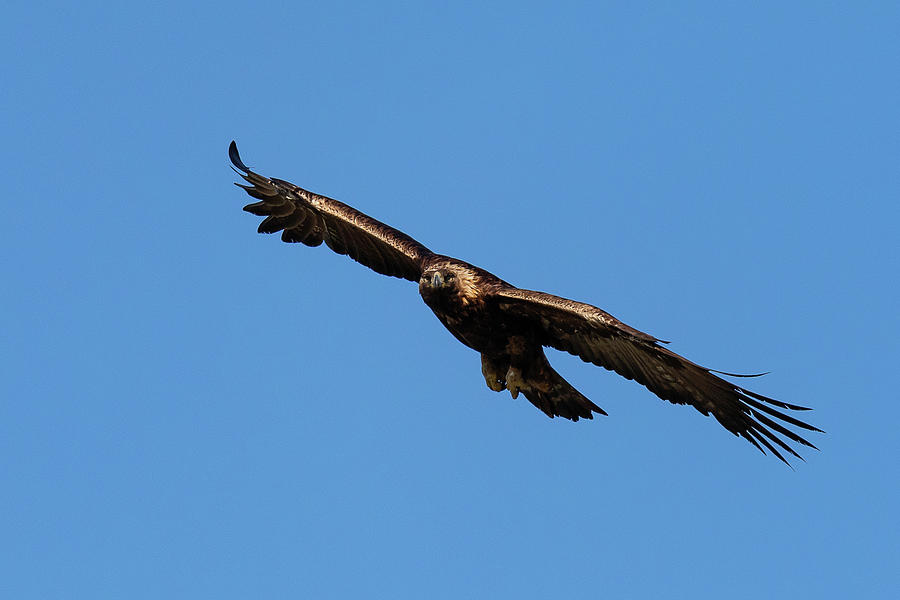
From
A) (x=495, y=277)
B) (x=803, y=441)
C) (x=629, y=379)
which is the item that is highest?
(x=495, y=277)

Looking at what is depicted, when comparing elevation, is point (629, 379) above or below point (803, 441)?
above

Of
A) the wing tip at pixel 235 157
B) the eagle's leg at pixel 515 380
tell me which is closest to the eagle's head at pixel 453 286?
the eagle's leg at pixel 515 380

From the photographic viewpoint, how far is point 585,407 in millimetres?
13398

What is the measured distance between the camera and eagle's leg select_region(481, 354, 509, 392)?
13250mm

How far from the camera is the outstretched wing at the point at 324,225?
14195 millimetres

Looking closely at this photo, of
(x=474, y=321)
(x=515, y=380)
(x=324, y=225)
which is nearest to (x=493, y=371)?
(x=515, y=380)

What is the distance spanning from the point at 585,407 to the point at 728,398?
6.08ft

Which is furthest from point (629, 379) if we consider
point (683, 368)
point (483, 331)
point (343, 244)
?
point (343, 244)

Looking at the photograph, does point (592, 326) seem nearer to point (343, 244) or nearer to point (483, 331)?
point (483, 331)

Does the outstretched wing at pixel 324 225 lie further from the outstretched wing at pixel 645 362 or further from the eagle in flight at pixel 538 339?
the outstretched wing at pixel 645 362

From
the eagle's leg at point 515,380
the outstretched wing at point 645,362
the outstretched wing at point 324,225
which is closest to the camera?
the outstretched wing at point 645,362

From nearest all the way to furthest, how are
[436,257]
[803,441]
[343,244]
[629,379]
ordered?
[803,441]
[629,379]
[436,257]
[343,244]

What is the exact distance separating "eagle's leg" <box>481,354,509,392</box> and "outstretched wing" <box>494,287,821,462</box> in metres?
0.76

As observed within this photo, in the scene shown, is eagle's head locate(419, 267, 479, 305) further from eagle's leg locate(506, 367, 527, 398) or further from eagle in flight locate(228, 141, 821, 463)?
eagle's leg locate(506, 367, 527, 398)
